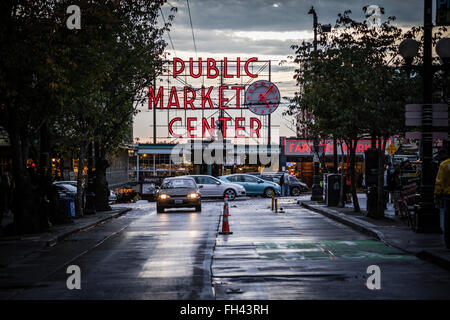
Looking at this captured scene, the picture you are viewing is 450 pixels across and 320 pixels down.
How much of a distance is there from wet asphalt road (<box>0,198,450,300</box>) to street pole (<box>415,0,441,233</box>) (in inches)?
65.6

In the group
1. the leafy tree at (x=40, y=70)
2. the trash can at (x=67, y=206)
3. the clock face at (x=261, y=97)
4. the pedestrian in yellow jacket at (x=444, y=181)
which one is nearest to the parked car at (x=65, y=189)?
the trash can at (x=67, y=206)

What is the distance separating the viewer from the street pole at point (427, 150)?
16.2m

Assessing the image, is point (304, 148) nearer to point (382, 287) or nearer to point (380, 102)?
point (380, 102)

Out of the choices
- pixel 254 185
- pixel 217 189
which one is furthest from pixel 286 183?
pixel 217 189

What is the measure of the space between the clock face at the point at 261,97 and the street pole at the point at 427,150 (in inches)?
1521

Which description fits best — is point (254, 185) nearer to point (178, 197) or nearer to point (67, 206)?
point (178, 197)

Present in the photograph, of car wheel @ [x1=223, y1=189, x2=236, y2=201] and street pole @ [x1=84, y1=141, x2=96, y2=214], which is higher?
street pole @ [x1=84, y1=141, x2=96, y2=214]

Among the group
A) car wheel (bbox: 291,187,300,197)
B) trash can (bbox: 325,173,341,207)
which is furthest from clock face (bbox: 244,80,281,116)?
trash can (bbox: 325,173,341,207)

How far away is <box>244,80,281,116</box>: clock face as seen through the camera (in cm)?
5525

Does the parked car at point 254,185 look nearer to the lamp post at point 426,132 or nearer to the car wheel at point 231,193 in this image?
the car wheel at point 231,193

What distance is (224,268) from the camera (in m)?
11.3

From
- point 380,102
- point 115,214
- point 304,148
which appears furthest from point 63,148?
point 304,148

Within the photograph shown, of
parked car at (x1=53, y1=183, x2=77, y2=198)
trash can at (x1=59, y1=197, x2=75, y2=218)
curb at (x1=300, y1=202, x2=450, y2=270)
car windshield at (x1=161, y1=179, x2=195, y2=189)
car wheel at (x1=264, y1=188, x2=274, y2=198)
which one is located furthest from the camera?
car wheel at (x1=264, y1=188, x2=274, y2=198)

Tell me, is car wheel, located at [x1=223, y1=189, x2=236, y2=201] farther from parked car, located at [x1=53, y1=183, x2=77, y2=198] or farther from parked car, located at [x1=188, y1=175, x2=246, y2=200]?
parked car, located at [x1=53, y1=183, x2=77, y2=198]
